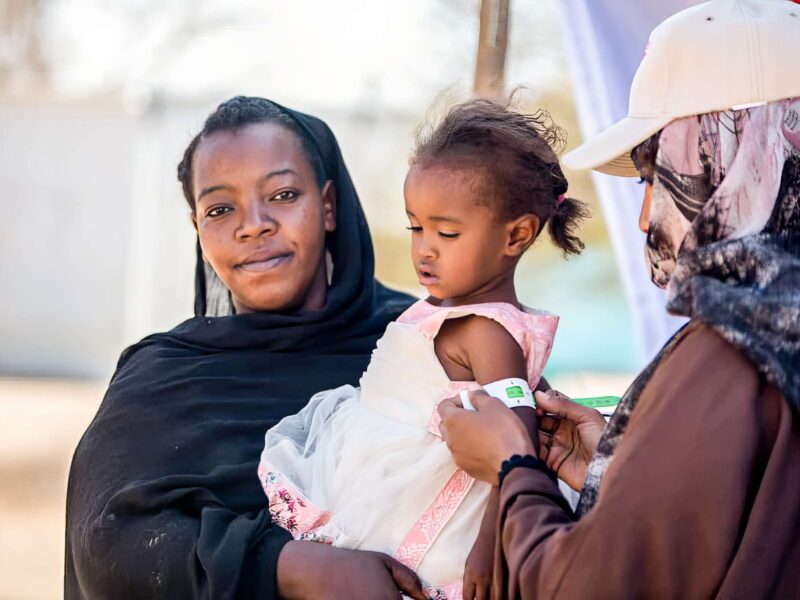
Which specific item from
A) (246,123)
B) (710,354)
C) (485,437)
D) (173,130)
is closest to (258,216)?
(246,123)

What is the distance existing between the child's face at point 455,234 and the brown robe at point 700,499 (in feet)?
2.33

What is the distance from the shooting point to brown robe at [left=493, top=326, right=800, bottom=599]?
64.1 inches

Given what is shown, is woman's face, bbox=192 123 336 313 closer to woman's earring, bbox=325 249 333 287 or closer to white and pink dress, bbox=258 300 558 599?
woman's earring, bbox=325 249 333 287

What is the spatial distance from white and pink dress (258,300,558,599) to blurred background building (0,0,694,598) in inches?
126

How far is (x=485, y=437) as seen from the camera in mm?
2029

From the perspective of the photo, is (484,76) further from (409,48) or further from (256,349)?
(256,349)

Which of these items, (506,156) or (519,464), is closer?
(519,464)

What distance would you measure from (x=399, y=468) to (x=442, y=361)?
0.24 m

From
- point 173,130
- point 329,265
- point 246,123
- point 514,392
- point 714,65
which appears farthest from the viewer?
point 173,130

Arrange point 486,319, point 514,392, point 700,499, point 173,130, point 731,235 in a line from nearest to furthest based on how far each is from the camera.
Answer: point 700,499 < point 731,235 < point 514,392 < point 486,319 < point 173,130

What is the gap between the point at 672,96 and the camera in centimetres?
187

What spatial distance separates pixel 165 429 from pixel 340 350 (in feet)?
1.76

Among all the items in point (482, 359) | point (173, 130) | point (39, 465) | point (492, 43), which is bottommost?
point (39, 465)

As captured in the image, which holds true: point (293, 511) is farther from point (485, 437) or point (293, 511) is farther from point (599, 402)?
point (599, 402)
